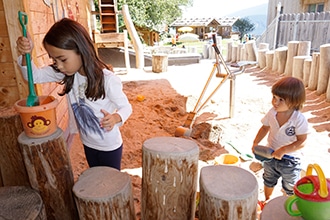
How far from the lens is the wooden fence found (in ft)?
26.1

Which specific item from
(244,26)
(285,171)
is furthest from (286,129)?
(244,26)

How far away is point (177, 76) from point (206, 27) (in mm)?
25390

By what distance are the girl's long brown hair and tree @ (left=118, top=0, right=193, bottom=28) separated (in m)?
15.1

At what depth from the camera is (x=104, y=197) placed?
1.29 meters

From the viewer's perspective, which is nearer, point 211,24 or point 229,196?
point 229,196

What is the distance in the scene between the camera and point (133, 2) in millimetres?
16406

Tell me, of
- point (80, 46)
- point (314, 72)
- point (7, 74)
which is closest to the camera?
point (80, 46)

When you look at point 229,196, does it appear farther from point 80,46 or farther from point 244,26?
point 244,26

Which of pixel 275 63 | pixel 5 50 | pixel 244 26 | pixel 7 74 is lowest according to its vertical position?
pixel 275 63

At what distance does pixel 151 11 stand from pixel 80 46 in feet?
58.6

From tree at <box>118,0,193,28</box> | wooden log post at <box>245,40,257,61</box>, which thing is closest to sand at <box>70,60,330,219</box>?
wooden log post at <box>245,40,257,61</box>

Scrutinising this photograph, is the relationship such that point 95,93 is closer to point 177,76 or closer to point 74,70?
point 74,70

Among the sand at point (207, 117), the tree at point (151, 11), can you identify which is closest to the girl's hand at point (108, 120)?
the sand at point (207, 117)

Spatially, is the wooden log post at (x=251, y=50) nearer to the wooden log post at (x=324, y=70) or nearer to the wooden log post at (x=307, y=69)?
the wooden log post at (x=307, y=69)
